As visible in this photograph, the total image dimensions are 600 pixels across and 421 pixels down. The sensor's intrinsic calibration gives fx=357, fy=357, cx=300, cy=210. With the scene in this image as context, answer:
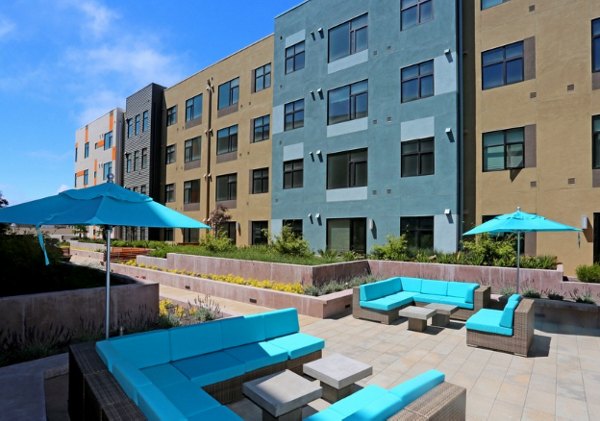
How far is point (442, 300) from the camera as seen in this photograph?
993cm

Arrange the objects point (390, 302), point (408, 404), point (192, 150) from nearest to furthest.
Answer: point (408, 404) → point (390, 302) → point (192, 150)

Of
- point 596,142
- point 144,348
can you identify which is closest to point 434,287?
point 144,348

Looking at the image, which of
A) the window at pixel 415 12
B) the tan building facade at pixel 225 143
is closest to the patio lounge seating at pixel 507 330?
the window at pixel 415 12

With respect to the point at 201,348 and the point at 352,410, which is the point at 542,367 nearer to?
the point at 352,410

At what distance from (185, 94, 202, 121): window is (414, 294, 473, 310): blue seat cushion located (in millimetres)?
24380

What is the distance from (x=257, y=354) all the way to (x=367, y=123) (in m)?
15.6

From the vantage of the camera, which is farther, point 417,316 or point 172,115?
point 172,115

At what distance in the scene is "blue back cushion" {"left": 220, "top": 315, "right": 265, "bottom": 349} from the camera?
18.7 ft

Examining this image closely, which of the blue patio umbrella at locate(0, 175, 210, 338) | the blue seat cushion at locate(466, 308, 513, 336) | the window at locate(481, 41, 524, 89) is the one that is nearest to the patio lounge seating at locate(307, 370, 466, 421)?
the blue patio umbrella at locate(0, 175, 210, 338)

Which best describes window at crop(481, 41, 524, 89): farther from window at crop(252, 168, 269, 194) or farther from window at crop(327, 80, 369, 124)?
window at crop(252, 168, 269, 194)

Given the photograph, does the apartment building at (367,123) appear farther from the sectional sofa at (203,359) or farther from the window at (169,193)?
the window at (169,193)

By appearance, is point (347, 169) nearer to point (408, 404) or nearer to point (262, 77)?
point (262, 77)

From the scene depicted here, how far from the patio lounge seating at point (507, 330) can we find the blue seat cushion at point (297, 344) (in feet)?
12.5

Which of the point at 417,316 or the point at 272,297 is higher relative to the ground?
the point at 417,316
